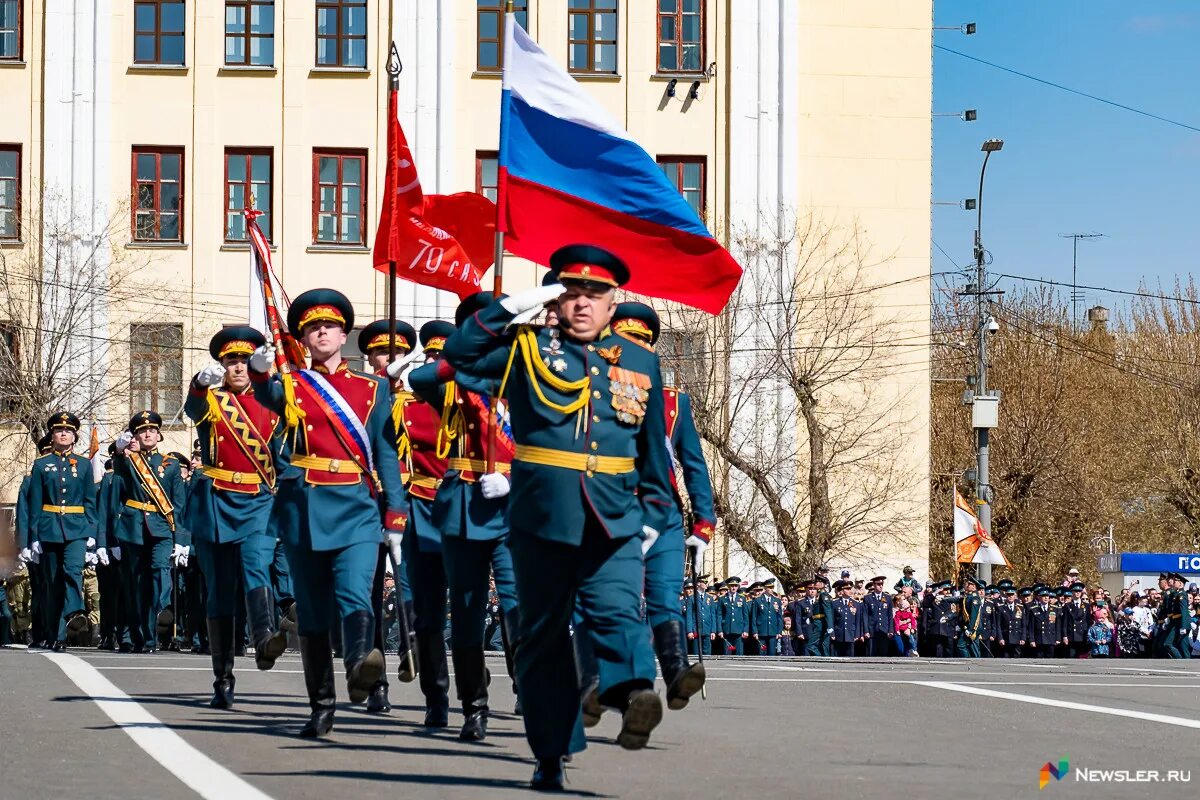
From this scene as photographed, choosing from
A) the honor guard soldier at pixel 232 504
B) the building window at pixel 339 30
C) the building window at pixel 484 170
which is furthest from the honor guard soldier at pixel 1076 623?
the honor guard soldier at pixel 232 504

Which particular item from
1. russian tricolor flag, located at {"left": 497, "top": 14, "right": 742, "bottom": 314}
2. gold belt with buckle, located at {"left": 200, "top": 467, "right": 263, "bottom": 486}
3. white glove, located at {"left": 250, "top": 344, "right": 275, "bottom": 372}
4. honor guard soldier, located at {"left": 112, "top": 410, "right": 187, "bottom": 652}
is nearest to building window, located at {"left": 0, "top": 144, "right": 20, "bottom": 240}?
honor guard soldier, located at {"left": 112, "top": 410, "right": 187, "bottom": 652}

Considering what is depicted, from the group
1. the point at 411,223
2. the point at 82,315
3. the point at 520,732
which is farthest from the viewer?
the point at 82,315

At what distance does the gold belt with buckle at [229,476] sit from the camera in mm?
13751

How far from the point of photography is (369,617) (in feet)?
34.9

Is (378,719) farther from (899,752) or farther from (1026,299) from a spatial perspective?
(1026,299)

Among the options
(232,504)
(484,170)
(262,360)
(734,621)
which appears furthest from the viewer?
(484,170)

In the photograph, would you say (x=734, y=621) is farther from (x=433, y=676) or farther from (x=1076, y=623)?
(x=433, y=676)

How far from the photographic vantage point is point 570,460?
27.8 ft

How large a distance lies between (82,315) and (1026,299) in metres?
31.7

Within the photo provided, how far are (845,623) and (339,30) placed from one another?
49.6ft

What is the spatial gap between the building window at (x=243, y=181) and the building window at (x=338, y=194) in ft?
2.79

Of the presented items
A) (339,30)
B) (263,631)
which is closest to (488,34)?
(339,30)

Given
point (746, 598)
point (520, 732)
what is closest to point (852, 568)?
point (746, 598)

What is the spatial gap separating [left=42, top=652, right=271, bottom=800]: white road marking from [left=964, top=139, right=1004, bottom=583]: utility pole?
30.6 m
